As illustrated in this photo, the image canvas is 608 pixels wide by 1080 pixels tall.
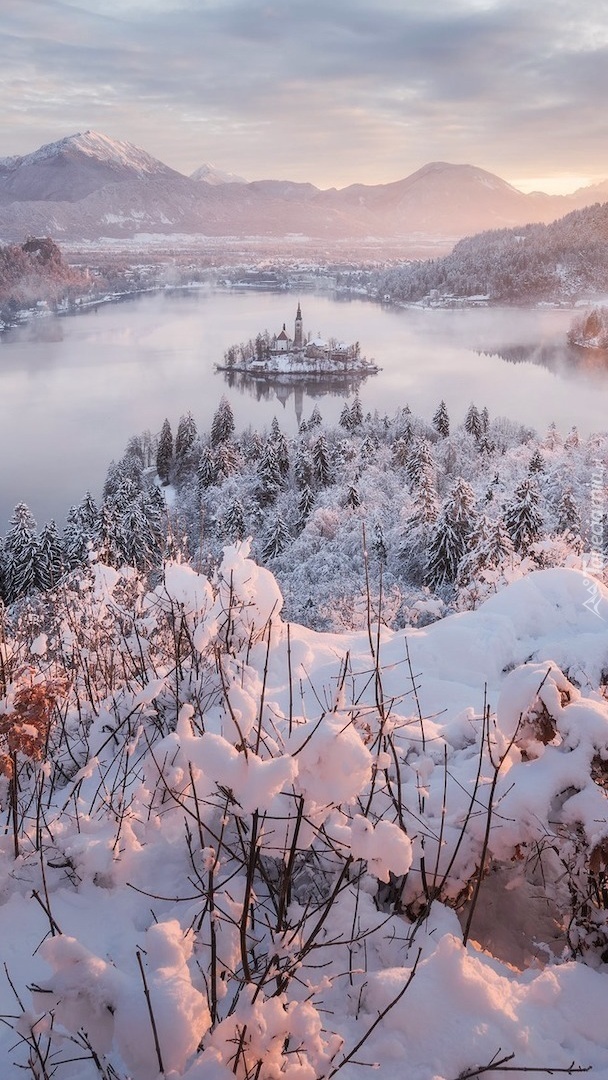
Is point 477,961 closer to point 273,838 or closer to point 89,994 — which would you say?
point 273,838

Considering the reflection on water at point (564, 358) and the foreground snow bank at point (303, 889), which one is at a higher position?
the reflection on water at point (564, 358)

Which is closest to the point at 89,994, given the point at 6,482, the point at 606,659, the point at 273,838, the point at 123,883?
the point at 273,838

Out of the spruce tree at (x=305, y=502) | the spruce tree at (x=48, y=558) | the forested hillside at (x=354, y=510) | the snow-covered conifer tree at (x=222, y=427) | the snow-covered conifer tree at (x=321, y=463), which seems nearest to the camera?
the forested hillside at (x=354, y=510)

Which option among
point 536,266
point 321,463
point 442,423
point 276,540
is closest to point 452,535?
point 276,540

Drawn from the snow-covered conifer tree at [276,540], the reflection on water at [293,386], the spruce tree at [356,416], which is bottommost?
the snow-covered conifer tree at [276,540]

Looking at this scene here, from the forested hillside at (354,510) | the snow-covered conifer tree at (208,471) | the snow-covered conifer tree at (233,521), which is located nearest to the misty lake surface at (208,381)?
the forested hillside at (354,510)

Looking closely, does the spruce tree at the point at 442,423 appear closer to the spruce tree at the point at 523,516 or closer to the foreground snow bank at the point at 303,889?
the spruce tree at the point at 523,516
